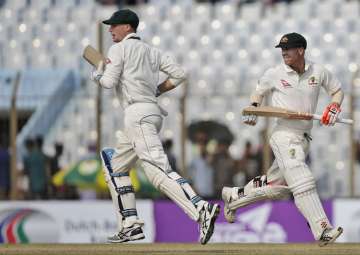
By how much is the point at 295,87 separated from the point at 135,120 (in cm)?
136

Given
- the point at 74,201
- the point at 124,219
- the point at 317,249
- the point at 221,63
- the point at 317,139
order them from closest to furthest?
1. the point at 317,249
2. the point at 124,219
3. the point at 74,201
4. the point at 317,139
5. the point at 221,63

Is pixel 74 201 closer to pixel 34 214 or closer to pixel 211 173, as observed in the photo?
pixel 34 214

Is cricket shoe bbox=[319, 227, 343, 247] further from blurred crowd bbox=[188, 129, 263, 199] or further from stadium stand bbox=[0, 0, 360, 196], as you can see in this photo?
stadium stand bbox=[0, 0, 360, 196]

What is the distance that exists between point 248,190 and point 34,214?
5.63 m

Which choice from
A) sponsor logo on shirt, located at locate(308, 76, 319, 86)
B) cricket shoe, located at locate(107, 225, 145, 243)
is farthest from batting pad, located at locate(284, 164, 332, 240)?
cricket shoe, located at locate(107, 225, 145, 243)

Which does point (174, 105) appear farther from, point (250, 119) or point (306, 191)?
point (306, 191)

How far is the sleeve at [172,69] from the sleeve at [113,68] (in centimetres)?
42

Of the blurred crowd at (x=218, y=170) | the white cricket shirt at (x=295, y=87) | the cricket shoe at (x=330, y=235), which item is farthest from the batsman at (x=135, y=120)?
the blurred crowd at (x=218, y=170)

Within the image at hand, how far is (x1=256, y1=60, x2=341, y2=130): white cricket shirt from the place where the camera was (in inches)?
383

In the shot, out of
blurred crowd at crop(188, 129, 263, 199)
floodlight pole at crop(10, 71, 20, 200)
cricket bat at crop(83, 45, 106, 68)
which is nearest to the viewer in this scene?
cricket bat at crop(83, 45, 106, 68)

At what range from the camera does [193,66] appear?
22.0 metres

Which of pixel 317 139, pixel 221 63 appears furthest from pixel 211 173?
pixel 221 63

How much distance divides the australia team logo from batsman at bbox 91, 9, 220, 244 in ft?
17.0

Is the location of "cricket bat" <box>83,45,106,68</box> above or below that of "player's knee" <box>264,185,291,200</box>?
above
